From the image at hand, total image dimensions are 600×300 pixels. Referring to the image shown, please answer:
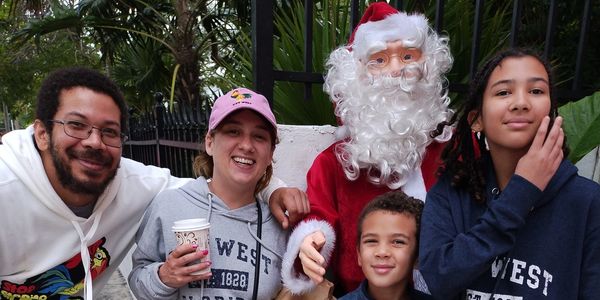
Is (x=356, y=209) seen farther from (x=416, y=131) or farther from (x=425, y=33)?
(x=425, y=33)

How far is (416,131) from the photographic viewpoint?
7.18 feet

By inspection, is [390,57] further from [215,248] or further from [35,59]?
[35,59]

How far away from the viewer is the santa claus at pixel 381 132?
2156 mm

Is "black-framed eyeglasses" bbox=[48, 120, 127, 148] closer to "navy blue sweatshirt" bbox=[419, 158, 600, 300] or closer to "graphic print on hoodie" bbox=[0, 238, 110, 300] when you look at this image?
"graphic print on hoodie" bbox=[0, 238, 110, 300]

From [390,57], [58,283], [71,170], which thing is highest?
[390,57]

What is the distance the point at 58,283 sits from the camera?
2.06 m

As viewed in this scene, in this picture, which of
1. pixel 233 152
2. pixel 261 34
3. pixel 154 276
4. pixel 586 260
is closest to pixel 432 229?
pixel 586 260

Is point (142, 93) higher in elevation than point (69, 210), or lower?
higher

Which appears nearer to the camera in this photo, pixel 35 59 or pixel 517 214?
pixel 517 214

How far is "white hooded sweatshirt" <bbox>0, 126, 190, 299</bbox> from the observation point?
6.31ft

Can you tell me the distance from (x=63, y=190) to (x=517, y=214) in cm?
181

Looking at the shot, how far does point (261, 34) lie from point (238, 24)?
4.51 meters

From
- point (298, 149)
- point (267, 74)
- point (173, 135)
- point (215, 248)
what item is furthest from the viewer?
point (173, 135)

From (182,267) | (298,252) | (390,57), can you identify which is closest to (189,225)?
(182,267)
